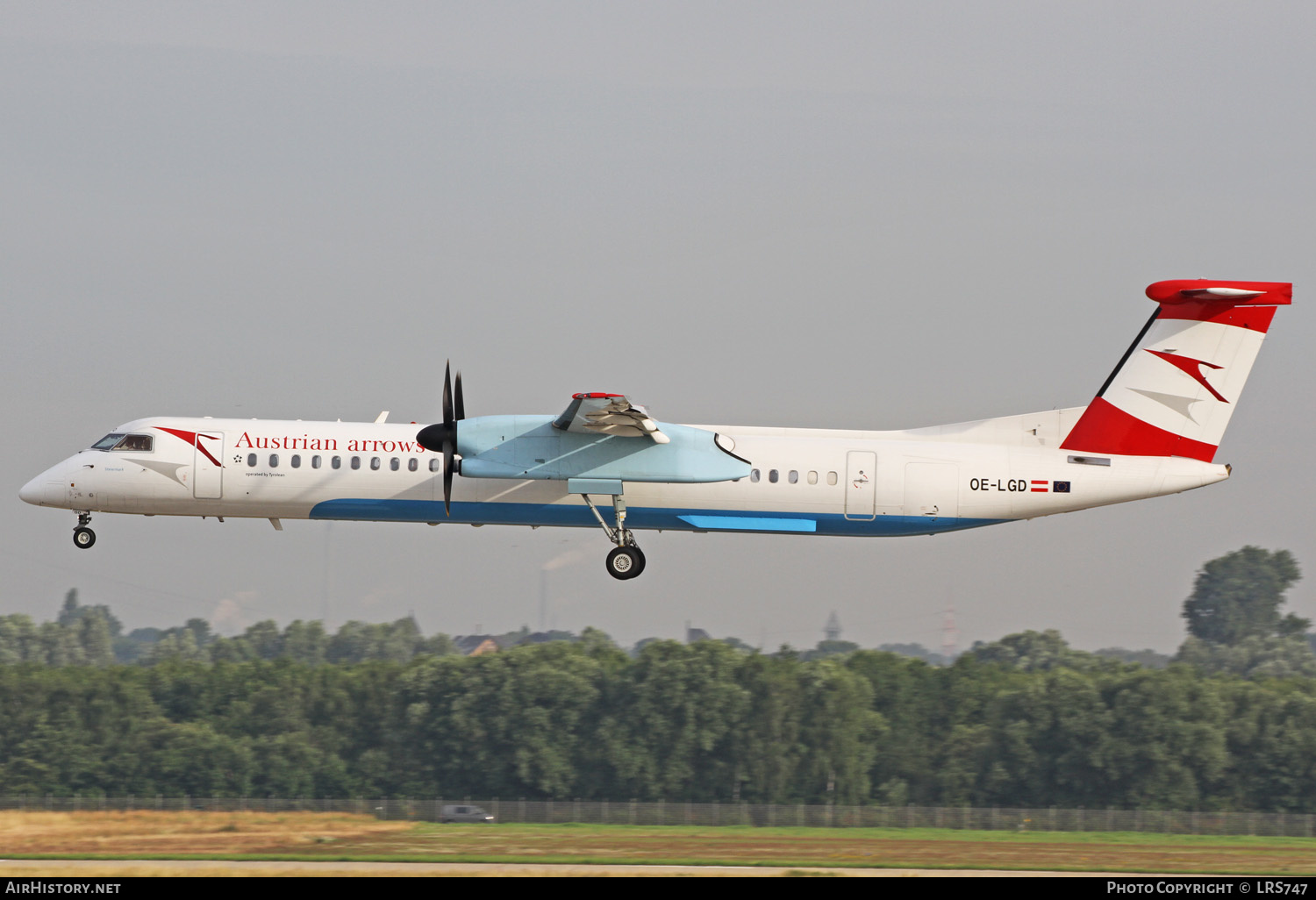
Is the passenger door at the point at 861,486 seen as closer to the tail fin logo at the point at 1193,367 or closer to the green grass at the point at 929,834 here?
the tail fin logo at the point at 1193,367

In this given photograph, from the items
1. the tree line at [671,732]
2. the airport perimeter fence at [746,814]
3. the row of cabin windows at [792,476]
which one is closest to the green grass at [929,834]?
the airport perimeter fence at [746,814]

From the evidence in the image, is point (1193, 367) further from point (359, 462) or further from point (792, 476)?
point (359, 462)

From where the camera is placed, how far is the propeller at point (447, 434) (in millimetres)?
26641

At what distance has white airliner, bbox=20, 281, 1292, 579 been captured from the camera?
28.1 meters

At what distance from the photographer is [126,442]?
28734 millimetres

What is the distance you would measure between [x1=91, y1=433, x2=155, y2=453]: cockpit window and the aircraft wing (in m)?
8.76

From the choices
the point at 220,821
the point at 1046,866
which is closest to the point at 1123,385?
the point at 1046,866

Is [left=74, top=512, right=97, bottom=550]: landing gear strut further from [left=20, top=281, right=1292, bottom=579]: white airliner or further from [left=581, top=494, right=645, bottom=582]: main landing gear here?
[left=581, top=494, right=645, bottom=582]: main landing gear

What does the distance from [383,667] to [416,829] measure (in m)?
24.5

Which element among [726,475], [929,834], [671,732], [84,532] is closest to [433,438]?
[726,475]

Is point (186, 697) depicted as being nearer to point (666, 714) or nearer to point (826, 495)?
point (666, 714)

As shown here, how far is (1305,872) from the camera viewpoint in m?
42.5

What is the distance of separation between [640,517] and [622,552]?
95cm

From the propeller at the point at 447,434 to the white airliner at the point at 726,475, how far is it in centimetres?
50
